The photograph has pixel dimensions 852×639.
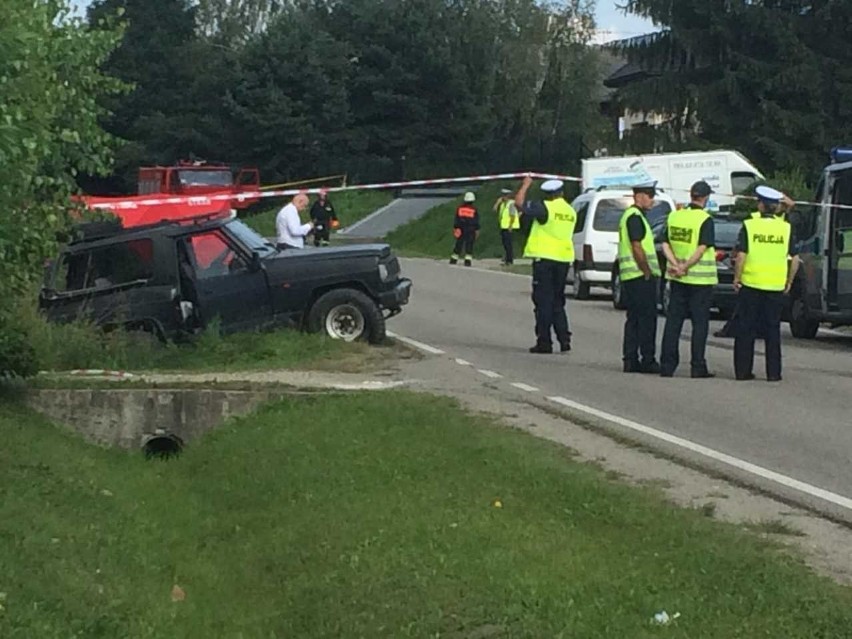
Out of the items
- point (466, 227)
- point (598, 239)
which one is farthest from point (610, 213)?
point (466, 227)

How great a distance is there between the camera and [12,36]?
810 cm

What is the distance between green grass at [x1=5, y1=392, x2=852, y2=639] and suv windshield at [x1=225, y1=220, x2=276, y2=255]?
16.7 feet

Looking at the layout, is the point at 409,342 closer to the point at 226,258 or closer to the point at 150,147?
the point at 226,258

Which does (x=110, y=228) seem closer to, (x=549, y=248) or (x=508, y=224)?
(x=549, y=248)

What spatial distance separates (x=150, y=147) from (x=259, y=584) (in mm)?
64256

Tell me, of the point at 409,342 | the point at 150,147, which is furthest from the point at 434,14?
the point at 409,342

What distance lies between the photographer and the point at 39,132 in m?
9.17

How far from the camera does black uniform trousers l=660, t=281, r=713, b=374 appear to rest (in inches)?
584

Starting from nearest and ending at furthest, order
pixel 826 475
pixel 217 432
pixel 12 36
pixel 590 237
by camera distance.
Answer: pixel 12 36
pixel 826 475
pixel 217 432
pixel 590 237

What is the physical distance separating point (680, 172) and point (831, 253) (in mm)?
15470

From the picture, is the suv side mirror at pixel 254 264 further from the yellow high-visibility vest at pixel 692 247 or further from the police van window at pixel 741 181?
the police van window at pixel 741 181

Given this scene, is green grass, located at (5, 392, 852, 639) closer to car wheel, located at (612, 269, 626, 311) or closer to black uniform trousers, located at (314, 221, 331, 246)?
car wheel, located at (612, 269, 626, 311)

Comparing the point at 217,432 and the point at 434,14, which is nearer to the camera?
the point at 217,432

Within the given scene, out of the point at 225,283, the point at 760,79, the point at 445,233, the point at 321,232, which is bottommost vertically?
the point at 445,233
